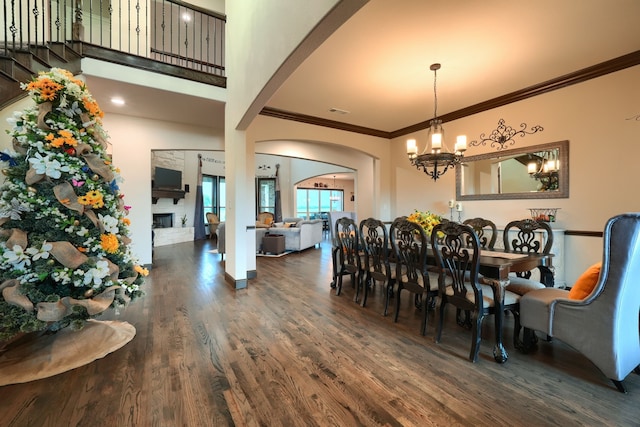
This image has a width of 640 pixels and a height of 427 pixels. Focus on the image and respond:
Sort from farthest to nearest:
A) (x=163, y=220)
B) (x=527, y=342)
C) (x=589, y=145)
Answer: (x=163, y=220)
(x=589, y=145)
(x=527, y=342)

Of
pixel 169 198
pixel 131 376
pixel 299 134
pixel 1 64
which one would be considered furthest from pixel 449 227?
pixel 169 198

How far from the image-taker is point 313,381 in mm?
1821

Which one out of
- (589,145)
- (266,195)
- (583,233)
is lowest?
(583,233)

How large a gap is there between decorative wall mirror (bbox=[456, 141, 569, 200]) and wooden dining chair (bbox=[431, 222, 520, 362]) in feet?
8.72

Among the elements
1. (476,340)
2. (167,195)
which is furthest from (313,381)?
(167,195)

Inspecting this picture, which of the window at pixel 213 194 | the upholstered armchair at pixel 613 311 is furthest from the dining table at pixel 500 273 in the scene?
the window at pixel 213 194

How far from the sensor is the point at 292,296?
363 centimetres

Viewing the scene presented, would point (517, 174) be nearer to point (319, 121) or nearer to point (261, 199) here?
point (319, 121)

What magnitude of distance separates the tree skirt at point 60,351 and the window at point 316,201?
11.2m

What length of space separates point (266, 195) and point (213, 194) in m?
2.45

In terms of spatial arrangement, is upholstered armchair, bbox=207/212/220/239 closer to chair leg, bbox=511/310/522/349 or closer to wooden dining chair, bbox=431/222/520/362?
wooden dining chair, bbox=431/222/520/362

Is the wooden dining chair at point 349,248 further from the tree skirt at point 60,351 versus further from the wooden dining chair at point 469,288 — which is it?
the tree skirt at point 60,351

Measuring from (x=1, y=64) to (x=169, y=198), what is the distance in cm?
683

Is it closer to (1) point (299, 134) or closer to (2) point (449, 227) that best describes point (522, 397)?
(2) point (449, 227)
